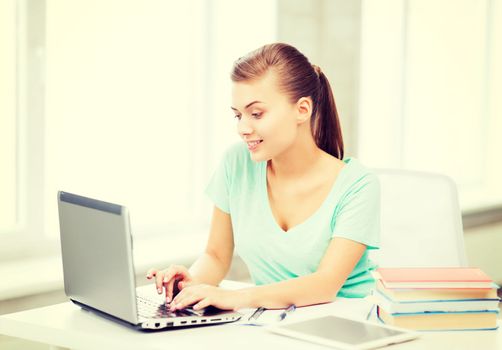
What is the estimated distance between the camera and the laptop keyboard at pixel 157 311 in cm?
160

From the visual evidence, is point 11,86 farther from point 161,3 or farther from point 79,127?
point 161,3

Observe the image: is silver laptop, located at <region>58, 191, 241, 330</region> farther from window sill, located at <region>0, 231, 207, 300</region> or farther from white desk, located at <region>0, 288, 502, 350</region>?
window sill, located at <region>0, 231, 207, 300</region>

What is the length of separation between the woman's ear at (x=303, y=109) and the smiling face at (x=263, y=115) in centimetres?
4

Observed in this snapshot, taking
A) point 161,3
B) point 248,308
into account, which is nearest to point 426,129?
point 161,3

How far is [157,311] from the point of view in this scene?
164 centimetres

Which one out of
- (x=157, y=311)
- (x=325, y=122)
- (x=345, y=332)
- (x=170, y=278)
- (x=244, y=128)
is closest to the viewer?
(x=345, y=332)

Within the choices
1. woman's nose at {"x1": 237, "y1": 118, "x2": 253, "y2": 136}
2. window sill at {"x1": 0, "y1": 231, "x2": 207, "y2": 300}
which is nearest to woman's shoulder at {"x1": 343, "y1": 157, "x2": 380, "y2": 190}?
woman's nose at {"x1": 237, "y1": 118, "x2": 253, "y2": 136}

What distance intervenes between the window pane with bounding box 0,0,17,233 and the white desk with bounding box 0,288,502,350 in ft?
2.94

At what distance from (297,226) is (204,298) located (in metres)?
0.41

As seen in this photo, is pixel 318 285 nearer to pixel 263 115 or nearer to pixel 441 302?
pixel 441 302

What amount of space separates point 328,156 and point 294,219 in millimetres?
203

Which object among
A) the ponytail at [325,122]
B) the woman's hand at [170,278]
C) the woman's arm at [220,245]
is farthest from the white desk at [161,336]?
the ponytail at [325,122]

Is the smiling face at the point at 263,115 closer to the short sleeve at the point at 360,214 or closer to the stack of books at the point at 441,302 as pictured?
the short sleeve at the point at 360,214

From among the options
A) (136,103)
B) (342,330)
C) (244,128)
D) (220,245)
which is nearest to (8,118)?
(136,103)
